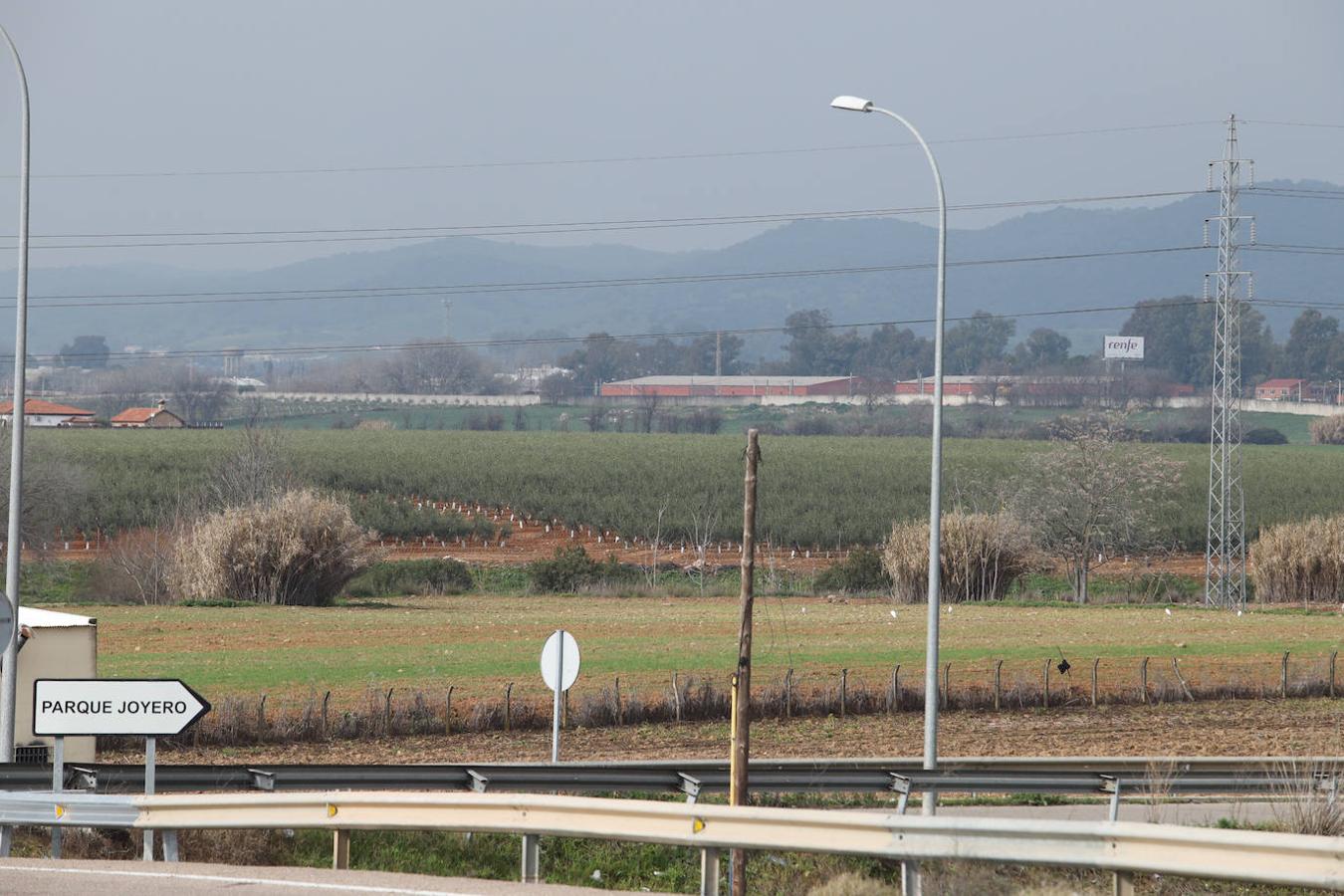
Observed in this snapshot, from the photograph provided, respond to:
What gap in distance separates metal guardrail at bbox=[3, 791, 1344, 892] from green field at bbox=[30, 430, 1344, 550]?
5701cm

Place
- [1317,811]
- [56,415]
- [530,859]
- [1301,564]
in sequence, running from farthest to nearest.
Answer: [56,415] → [1301,564] → [1317,811] → [530,859]

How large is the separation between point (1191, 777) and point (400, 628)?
92.6 ft

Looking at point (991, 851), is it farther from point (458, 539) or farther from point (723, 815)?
point (458, 539)

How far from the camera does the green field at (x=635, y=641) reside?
33.8 metres

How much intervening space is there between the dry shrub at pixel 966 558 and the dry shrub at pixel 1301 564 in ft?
25.8

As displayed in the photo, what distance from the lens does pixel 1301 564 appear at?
56.5 m

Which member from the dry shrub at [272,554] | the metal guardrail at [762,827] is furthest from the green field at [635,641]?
the metal guardrail at [762,827]

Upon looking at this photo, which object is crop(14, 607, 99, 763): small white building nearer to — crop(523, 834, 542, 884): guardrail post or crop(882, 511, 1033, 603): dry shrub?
crop(523, 834, 542, 884): guardrail post

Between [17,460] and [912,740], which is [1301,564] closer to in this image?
[912,740]

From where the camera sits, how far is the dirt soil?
25578 mm

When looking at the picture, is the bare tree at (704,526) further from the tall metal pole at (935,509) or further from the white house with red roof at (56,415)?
the white house with red roof at (56,415)

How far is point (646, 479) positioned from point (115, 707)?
83033mm

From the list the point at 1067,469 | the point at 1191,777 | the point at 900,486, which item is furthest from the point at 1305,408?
the point at 1191,777

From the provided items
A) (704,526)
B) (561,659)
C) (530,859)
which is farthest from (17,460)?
(704,526)
